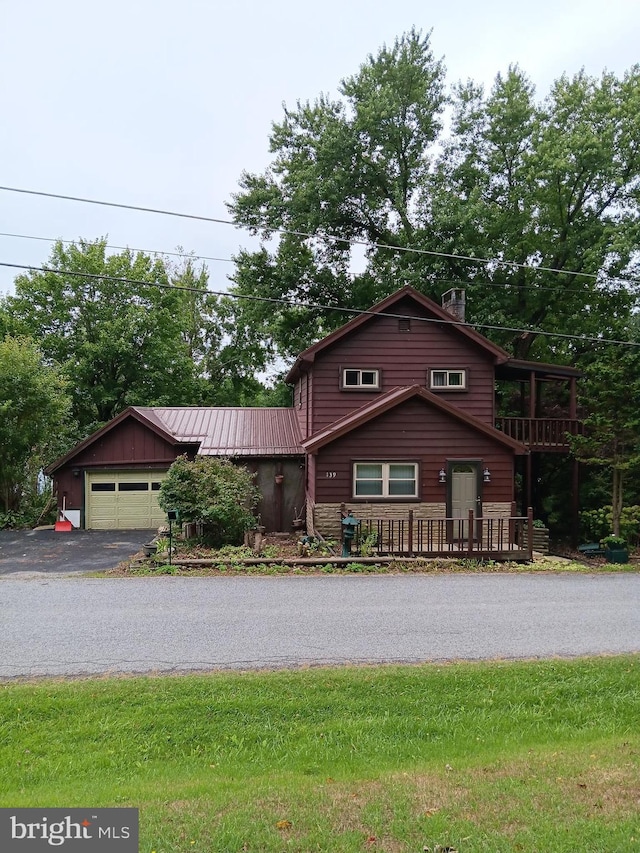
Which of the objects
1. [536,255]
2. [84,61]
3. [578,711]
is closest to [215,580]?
[578,711]

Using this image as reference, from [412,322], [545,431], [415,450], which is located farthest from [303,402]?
[545,431]

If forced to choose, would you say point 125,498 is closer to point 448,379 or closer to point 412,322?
point 412,322

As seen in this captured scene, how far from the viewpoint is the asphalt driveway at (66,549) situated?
1344 cm

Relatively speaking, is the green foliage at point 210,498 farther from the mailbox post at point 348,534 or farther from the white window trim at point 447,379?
the white window trim at point 447,379

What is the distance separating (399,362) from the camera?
1867 cm

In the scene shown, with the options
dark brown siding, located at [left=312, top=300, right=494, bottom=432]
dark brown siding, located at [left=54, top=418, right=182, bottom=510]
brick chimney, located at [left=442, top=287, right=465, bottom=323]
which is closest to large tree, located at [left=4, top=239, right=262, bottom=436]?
dark brown siding, located at [left=54, top=418, right=182, bottom=510]

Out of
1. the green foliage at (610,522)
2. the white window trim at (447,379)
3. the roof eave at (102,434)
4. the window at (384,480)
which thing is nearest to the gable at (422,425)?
the window at (384,480)

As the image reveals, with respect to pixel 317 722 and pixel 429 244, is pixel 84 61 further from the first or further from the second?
pixel 429 244

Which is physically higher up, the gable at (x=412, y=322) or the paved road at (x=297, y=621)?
the gable at (x=412, y=322)

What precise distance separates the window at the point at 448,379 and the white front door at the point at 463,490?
3248 millimetres

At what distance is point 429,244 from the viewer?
78.4ft

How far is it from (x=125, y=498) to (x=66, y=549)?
5.19 metres

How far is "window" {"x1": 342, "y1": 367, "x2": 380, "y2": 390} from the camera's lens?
18562 mm

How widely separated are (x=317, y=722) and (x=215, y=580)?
661 centimetres
